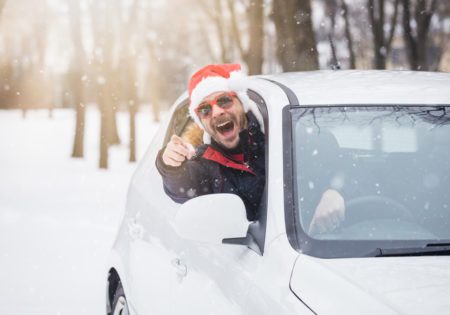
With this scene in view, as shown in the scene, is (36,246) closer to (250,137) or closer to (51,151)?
(250,137)

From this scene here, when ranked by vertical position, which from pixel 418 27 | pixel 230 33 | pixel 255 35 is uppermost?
pixel 230 33

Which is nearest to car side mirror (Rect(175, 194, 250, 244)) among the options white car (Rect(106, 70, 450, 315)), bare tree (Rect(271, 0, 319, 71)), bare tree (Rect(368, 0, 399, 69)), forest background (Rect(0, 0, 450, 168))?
white car (Rect(106, 70, 450, 315))

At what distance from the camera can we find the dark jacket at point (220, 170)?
274cm

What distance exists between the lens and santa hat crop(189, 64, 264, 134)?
2986mm

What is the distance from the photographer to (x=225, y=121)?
2.96 metres

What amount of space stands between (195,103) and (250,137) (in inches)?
18.2

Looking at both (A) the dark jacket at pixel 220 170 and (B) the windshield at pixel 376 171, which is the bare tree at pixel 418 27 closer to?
(A) the dark jacket at pixel 220 170

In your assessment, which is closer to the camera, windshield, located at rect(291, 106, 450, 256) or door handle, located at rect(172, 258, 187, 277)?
windshield, located at rect(291, 106, 450, 256)

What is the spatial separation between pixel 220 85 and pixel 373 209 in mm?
1250

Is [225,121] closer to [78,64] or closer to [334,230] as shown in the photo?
[334,230]

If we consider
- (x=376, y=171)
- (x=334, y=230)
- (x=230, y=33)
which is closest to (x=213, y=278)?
(x=334, y=230)

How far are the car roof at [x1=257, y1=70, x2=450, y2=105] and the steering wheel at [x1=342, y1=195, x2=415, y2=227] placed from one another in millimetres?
414

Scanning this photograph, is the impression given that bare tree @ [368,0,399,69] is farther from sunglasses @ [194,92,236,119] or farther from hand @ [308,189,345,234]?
hand @ [308,189,345,234]

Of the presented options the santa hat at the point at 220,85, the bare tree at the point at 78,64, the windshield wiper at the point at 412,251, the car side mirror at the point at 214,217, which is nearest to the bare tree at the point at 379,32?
the bare tree at the point at 78,64
